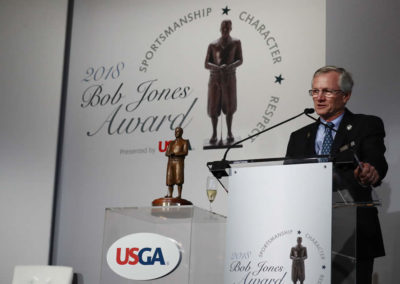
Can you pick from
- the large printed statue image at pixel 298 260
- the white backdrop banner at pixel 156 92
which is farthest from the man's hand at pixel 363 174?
the white backdrop banner at pixel 156 92

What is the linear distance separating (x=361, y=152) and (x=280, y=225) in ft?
4.29

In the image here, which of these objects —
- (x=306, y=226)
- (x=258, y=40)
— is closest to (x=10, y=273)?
(x=258, y=40)

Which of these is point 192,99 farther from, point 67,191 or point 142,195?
point 67,191

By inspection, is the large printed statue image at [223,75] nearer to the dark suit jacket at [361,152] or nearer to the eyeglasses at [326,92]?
the dark suit jacket at [361,152]

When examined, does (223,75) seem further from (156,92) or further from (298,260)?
(298,260)

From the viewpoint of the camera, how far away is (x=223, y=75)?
521 centimetres

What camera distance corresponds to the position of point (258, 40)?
5156 millimetres

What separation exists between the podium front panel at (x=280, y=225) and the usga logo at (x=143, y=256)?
0.86 ft

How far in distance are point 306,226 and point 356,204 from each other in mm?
241

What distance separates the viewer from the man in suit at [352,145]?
248 cm

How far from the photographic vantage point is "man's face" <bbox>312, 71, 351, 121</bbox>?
398 cm

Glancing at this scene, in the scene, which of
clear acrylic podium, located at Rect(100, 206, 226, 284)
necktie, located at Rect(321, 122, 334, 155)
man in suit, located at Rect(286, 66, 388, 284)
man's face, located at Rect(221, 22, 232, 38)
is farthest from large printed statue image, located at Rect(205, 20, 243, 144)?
clear acrylic podium, located at Rect(100, 206, 226, 284)

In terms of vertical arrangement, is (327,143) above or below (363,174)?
above

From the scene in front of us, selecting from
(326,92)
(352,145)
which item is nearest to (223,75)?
(326,92)
